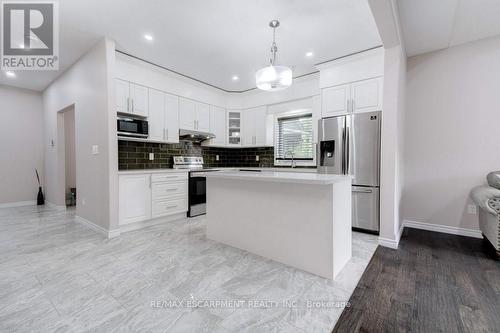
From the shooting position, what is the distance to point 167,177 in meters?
3.76

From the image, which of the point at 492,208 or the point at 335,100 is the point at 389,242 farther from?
the point at 335,100

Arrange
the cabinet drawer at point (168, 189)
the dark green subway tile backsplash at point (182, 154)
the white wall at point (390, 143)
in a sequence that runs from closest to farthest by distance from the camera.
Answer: the white wall at point (390, 143), the cabinet drawer at point (168, 189), the dark green subway tile backsplash at point (182, 154)

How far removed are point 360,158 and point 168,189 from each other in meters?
3.15

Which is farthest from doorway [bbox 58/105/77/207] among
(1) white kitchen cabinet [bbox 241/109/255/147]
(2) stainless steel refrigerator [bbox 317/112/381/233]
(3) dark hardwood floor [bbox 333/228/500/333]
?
(3) dark hardwood floor [bbox 333/228/500/333]

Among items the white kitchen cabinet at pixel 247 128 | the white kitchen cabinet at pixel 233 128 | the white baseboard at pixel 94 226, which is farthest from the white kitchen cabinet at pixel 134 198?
the white kitchen cabinet at pixel 247 128

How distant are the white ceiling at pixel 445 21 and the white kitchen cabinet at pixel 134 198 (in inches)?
157

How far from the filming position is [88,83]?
333 cm

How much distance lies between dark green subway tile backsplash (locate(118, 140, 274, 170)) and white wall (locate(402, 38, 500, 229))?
2721mm

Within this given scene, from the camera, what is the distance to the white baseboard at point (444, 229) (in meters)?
3.02

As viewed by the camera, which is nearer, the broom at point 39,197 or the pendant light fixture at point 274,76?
the pendant light fixture at point 274,76

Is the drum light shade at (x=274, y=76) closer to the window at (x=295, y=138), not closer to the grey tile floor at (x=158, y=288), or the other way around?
the grey tile floor at (x=158, y=288)

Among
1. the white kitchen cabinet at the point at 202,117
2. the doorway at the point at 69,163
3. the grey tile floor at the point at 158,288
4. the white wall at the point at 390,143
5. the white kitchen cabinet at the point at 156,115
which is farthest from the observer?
the doorway at the point at 69,163

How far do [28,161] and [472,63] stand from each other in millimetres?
8769

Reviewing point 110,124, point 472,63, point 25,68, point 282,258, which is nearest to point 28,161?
point 25,68
